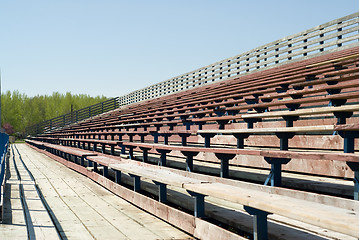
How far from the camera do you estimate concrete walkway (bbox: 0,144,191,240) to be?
3752mm

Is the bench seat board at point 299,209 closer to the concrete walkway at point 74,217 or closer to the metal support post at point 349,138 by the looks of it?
the concrete walkway at point 74,217

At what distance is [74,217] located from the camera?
456cm

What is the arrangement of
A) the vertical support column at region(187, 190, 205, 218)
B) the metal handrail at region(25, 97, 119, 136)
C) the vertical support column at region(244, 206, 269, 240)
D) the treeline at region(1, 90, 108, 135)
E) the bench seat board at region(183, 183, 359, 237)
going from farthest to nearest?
the treeline at region(1, 90, 108, 135)
the metal handrail at region(25, 97, 119, 136)
the vertical support column at region(187, 190, 205, 218)
the vertical support column at region(244, 206, 269, 240)
the bench seat board at region(183, 183, 359, 237)

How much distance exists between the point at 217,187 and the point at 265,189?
2.97 ft

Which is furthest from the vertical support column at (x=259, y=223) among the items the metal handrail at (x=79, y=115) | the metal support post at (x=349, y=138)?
the metal handrail at (x=79, y=115)

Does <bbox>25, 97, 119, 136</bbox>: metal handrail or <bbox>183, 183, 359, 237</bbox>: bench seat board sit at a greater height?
<bbox>25, 97, 119, 136</bbox>: metal handrail

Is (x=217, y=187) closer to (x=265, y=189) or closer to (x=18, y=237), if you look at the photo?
(x=265, y=189)

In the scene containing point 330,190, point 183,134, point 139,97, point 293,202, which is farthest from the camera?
point 139,97

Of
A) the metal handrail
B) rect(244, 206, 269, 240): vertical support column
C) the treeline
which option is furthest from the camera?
the treeline

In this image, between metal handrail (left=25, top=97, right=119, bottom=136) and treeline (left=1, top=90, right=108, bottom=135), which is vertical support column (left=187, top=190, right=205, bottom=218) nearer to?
metal handrail (left=25, top=97, right=119, bottom=136)

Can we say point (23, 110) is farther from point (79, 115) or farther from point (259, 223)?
point (259, 223)

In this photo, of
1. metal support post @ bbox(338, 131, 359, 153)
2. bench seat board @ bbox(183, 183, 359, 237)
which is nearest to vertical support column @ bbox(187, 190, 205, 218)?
bench seat board @ bbox(183, 183, 359, 237)

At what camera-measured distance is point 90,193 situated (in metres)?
6.38

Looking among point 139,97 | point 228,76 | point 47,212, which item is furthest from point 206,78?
point 47,212
